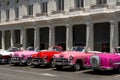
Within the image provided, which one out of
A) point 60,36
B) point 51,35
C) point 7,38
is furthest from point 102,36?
point 7,38

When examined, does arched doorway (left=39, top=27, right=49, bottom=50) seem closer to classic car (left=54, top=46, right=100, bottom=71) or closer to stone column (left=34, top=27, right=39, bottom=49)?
stone column (left=34, top=27, right=39, bottom=49)

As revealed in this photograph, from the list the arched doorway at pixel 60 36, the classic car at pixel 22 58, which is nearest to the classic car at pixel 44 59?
the classic car at pixel 22 58

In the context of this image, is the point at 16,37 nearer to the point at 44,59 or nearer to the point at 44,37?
the point at 44,37

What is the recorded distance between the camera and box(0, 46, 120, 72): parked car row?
2014 cm

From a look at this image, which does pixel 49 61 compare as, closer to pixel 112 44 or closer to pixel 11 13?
pixel 112 44

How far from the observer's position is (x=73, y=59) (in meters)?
22.4

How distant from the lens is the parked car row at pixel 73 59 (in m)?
20.1

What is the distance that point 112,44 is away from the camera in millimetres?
31344

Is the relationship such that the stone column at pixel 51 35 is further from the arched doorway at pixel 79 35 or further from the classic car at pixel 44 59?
the classic car at pixel 44 59

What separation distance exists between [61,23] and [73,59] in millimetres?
16564

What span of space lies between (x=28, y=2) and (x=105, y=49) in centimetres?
1592

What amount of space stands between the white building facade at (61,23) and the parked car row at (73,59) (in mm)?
7509

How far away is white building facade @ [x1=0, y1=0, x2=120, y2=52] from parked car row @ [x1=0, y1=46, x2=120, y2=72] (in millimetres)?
7509

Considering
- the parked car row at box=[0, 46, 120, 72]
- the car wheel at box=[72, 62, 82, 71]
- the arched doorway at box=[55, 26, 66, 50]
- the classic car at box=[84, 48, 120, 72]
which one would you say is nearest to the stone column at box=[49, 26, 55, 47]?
the arched doorway at box=[55, 26, 66, 50]
